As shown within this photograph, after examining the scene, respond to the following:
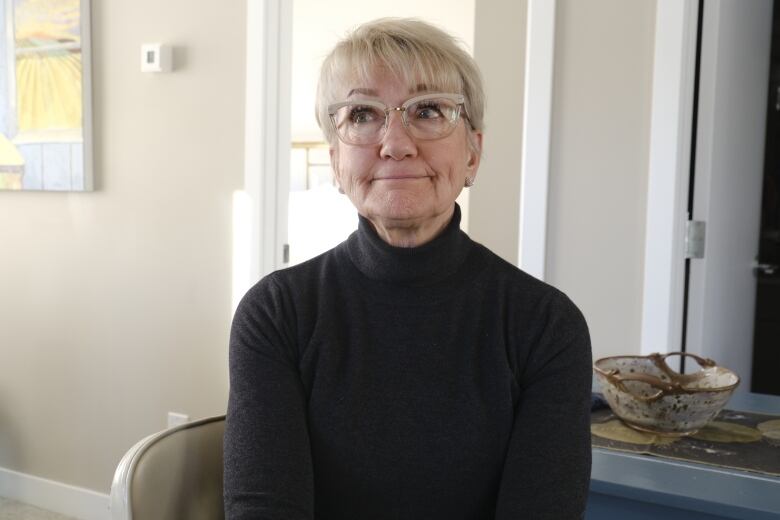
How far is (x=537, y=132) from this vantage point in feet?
6.59

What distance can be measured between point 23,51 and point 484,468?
249 centimetres

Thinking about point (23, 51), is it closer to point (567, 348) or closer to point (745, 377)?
point (567, 348)

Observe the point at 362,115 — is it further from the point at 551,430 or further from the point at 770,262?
the point at 770,262

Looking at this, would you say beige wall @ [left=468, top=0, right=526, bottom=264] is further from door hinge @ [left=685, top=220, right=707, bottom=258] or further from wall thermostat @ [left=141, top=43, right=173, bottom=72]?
wall thermostat @ [left=141, top=43, right=173, bottom=72]

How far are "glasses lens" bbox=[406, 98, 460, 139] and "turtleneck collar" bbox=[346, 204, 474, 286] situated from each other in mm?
154

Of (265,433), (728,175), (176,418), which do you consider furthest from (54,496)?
(728,175)

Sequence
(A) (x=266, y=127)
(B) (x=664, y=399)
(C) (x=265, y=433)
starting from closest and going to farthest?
(C) (x=265, y=433) → (B) (x=664, y=399) → (A) (x=266, y=127)

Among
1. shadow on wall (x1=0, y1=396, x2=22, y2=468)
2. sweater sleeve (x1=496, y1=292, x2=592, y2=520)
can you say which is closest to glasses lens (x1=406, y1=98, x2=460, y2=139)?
sweater sleeve (x1=496, y1=292, x2=592, y2=520)

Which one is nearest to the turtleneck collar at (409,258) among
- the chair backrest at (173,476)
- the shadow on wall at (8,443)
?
the chair backrest at (173,476)

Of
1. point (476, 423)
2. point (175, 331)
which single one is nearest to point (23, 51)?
point (175, 331)

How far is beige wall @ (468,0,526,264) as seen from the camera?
81.4 inches

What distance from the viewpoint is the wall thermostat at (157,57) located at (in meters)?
2.51

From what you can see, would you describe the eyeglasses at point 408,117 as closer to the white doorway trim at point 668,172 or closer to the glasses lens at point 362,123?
the glasses lens at point 362,123

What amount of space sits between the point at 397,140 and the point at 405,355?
1.00ft
